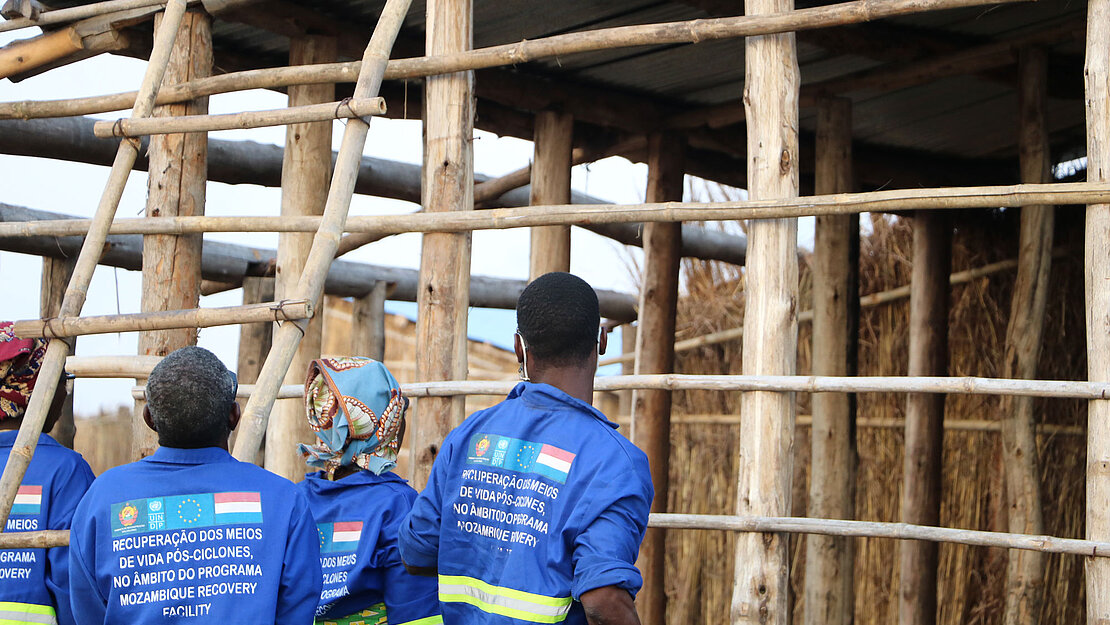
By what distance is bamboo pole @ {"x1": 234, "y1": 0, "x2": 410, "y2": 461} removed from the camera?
111 inches

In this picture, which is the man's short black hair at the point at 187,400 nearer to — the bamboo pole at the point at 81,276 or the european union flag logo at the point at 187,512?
the european union flag logo at the point at 187,512

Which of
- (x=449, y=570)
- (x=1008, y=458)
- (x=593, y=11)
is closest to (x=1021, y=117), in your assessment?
(x=1008, y=458)

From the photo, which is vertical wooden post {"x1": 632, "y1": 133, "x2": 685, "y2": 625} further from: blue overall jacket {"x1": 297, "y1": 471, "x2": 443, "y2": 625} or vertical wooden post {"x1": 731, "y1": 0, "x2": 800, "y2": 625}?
blue overall jacket {"x1": 297, "y1": 471, "x2": 443, "y2": 625}

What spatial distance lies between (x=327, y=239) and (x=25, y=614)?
1.18m

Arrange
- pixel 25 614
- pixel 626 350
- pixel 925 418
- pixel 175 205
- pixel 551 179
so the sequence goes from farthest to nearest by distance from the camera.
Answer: pixel 626 350 → pixel 925 418 → pixel 551 179 → pixel 175 205 → pixel 25 614

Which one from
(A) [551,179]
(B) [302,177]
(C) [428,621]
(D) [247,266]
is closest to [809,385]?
(C) [428,621]

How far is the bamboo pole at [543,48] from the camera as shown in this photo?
10.9 feet

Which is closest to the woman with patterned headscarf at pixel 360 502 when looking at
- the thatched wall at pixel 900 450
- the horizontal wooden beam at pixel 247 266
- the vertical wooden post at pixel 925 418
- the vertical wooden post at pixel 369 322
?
the horizontal wooden beam at pixel 247 266

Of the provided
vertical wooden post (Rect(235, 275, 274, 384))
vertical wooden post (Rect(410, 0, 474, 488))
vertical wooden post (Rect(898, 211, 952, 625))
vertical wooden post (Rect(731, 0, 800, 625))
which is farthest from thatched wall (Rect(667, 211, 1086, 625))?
vertical wooden post (Rect(410, 0, 474, 488))

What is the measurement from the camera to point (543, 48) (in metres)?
3.61

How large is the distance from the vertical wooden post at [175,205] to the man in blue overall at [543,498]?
84.4 inches

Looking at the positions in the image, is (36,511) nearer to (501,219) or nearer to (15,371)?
(15,371)

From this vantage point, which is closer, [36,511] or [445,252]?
[36,511]

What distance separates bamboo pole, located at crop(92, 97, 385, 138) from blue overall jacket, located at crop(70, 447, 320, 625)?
1.30 m
